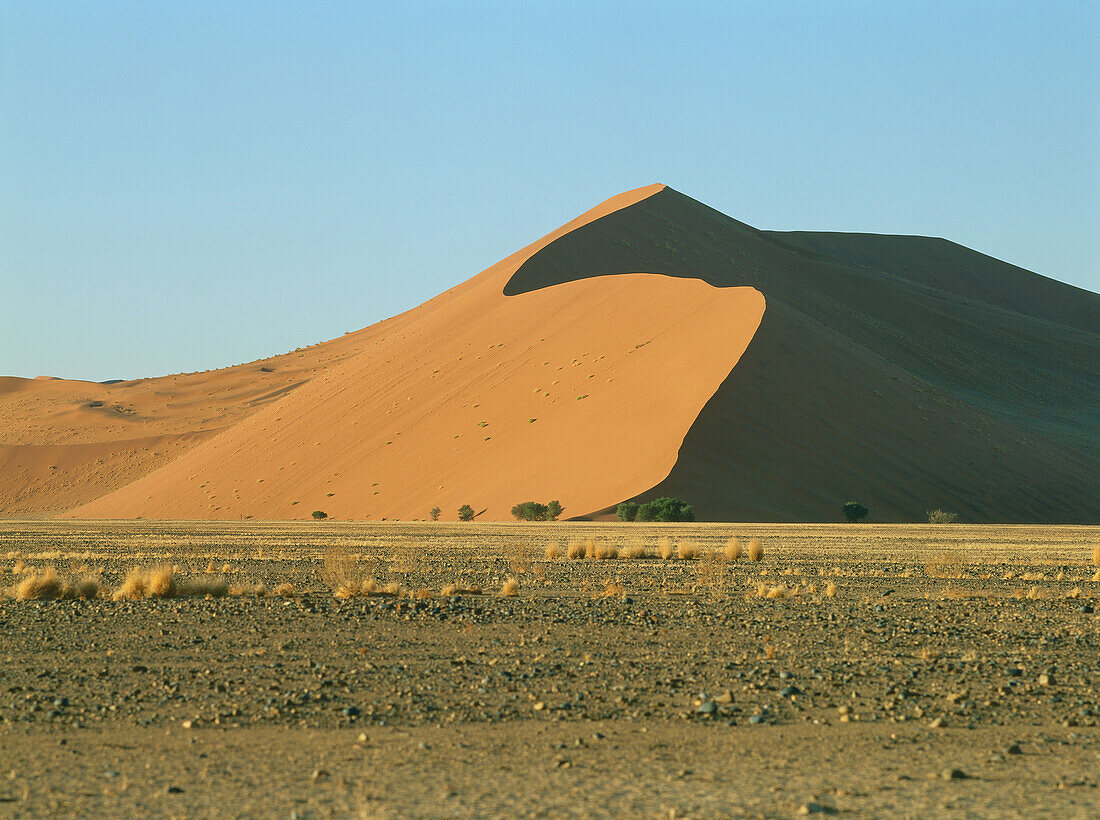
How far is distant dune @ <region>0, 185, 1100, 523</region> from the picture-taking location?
48969 mm

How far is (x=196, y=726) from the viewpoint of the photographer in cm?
782

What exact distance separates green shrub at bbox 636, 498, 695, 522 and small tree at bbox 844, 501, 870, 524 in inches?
261

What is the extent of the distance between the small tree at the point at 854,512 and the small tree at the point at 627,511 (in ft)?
26.7

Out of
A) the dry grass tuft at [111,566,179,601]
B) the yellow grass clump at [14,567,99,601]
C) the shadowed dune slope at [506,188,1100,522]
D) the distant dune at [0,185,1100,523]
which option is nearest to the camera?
the yellow grass clump at [14,567,99,601]

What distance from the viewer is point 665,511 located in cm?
4172

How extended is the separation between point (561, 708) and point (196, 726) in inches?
95.9

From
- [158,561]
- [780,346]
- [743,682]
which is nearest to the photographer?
[743,682]

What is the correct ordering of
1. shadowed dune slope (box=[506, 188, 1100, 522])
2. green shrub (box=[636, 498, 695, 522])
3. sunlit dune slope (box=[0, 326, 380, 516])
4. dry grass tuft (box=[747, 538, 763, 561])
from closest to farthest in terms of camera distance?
dry grass tuft (box=[747, 538, 763, 561])
green shrub (box=[636, 498, 695, 522])
shadowed dune slope (box=[506, 188, 1100, 522])
sunlit dune slope (box=[0, 326, 380, 516])

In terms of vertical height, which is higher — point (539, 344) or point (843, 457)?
point (539, 344)

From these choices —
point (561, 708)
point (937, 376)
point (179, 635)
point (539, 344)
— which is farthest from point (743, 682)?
point (937, 376)

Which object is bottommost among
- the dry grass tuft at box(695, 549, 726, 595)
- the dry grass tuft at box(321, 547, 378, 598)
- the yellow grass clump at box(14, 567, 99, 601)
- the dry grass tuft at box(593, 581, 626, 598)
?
the dry grass tuft at box(695, 549, 726, 595)

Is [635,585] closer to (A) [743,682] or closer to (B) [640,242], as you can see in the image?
(A) [743,682]

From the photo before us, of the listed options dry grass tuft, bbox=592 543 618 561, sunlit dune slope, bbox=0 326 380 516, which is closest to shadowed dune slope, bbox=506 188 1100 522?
dry grass tuft, bbox=592 543 618 561

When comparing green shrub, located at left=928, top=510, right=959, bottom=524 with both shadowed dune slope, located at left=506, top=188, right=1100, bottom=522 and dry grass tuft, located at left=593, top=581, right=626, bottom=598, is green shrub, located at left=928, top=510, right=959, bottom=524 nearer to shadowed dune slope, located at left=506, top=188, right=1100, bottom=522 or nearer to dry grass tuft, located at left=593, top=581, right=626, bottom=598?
shadowed dune slope, located at left=506, top=188, right=1100, bottom=522
